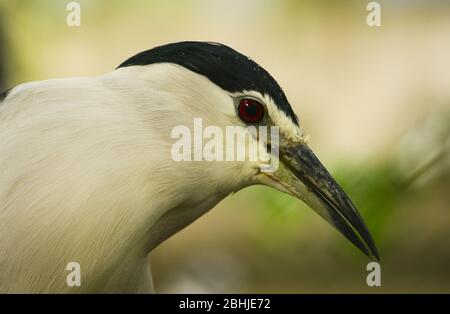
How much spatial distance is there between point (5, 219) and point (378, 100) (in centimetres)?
180

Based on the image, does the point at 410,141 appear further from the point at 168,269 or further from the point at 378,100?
the point at 168,269

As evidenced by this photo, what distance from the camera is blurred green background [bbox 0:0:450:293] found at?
2508mm

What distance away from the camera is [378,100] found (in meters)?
2.63

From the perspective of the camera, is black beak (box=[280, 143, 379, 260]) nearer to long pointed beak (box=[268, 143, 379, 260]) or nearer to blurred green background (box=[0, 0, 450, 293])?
long pointed beak (box=[268, 143, 379, 260])

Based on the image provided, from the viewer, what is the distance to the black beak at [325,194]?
1266mm

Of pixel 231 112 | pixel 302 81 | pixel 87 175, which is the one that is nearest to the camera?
pixel 87 175

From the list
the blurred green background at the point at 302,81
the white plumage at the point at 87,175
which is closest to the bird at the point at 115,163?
the white plumage at the point at 87,175

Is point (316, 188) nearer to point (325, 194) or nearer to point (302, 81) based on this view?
point (325, 194)

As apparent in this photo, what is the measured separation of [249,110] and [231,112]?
0.10ft

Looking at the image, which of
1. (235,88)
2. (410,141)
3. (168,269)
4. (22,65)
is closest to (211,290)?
(168,269)

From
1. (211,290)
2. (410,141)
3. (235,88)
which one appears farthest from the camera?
(211,290)

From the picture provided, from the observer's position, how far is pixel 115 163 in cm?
111

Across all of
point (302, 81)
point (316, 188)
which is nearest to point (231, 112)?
point (316, 188)

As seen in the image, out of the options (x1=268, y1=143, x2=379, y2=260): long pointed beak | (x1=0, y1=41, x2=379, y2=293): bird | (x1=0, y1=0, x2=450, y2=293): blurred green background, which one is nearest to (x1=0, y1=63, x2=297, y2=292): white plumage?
(x1=0, y1=41, x2=379, y2=293): bird
